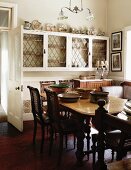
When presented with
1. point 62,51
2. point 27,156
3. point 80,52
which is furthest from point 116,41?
point 27,156

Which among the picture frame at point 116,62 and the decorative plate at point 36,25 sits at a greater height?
the decorative plate at point 36,25

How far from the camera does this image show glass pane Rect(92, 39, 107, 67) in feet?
18.5

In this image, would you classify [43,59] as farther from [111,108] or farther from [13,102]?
[111,108]

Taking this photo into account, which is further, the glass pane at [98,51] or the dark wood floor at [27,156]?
the glass pane at [98,51]

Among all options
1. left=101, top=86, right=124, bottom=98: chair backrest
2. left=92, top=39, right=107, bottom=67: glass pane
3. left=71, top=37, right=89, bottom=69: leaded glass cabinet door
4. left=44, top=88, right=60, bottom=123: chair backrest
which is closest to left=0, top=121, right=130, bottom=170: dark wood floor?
left=44, top=88, right=60, bottom=123: chair backrest

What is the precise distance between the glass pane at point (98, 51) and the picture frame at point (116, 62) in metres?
0.24

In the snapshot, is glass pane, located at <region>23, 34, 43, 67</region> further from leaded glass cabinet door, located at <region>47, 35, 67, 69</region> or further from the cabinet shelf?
leaded glass cabinet door, located at <region>47, 35, 67, 69</region>

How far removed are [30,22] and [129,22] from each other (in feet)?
7.41

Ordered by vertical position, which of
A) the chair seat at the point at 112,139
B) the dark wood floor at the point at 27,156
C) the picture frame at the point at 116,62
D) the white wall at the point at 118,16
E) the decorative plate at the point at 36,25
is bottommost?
the dark wood floor at the point at 27,156

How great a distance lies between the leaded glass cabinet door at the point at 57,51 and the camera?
520 cm

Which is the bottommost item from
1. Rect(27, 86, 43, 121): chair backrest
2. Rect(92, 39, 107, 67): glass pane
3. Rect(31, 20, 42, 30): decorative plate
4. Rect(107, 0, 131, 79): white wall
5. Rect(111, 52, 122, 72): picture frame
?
Rect(27, 86, 43, 121): chair backrest

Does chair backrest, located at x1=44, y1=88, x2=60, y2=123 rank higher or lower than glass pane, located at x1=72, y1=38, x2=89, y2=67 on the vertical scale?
lower

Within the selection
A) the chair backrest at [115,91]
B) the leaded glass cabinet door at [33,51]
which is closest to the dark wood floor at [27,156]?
the chair backrest at [115,91]

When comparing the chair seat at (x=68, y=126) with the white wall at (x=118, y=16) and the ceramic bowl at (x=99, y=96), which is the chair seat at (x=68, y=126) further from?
the white wall at (x=118, y=16)
